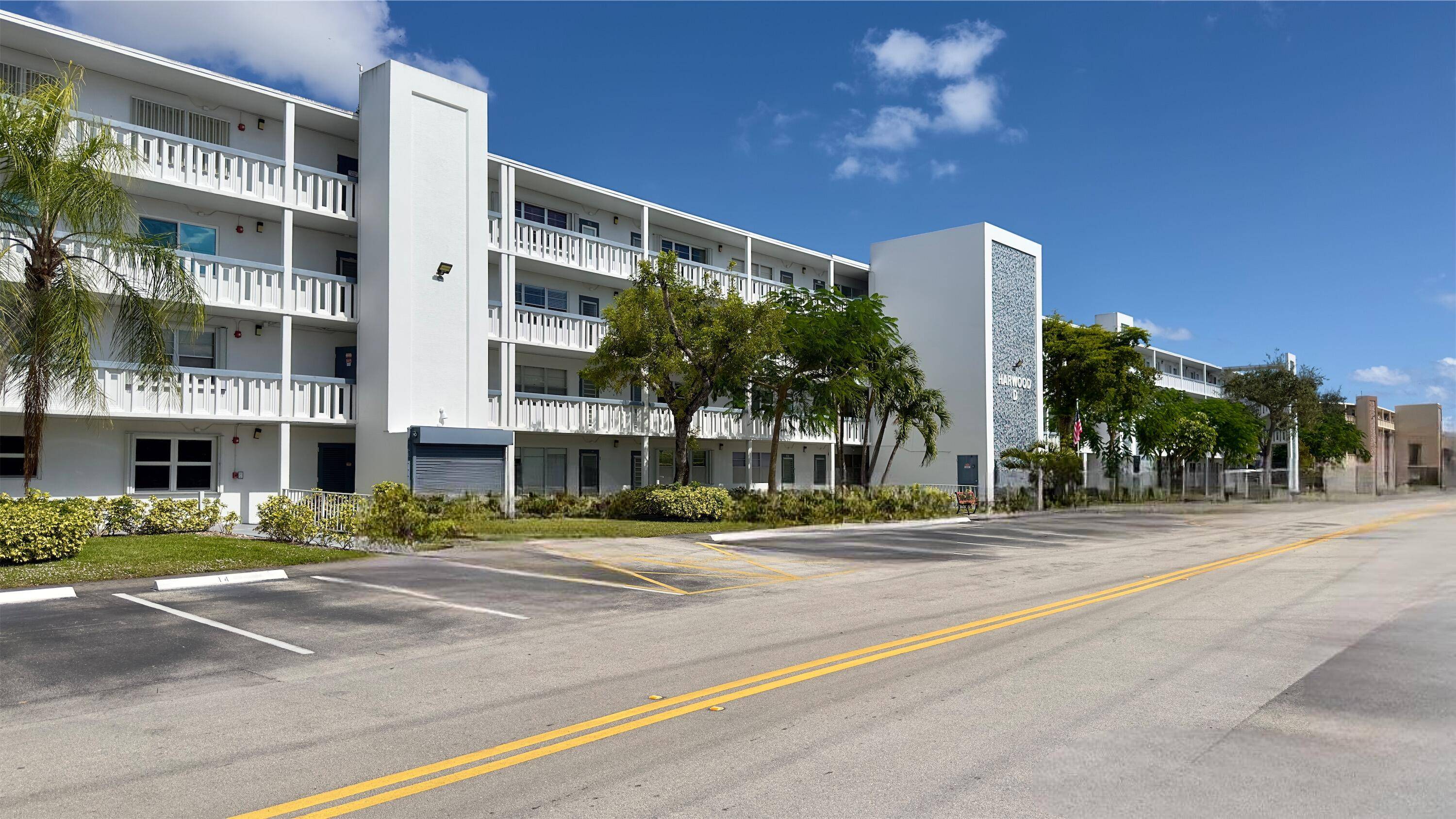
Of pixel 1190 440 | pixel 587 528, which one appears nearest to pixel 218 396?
pixel 587 528

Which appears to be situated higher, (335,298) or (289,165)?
(289,165)

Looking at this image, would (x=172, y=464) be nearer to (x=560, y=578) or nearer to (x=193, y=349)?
(x=193, y=349)

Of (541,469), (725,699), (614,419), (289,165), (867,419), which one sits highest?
(289,165)

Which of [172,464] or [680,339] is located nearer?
[172,464]

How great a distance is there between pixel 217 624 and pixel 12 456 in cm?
1436

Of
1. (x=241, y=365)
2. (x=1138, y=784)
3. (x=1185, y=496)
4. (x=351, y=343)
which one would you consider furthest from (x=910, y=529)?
(x=1185, y=496)

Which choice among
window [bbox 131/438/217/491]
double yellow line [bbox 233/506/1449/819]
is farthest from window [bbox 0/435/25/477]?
double yellow line [bbox 233/506/1449/819]

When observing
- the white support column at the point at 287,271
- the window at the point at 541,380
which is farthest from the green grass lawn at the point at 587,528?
the white support column at the point at 287,271

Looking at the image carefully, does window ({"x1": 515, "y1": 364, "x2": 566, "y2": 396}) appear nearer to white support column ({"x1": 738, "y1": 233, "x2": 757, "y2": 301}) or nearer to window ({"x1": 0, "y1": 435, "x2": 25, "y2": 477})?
white support column ({"x1": 738, "y1": 233, "x2": 757, "y2": 301})

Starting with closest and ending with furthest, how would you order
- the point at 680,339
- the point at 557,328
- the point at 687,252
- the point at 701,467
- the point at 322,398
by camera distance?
the point at 322,398, the point at 680,339, the point at 557,328, the point at 701,467, the point at 687,252

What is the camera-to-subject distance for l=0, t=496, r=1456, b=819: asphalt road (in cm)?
529

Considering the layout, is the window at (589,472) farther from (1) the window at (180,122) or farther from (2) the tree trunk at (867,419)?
(1) the window at (180,122)

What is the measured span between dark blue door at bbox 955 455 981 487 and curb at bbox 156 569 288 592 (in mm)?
31655

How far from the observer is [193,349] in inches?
919
